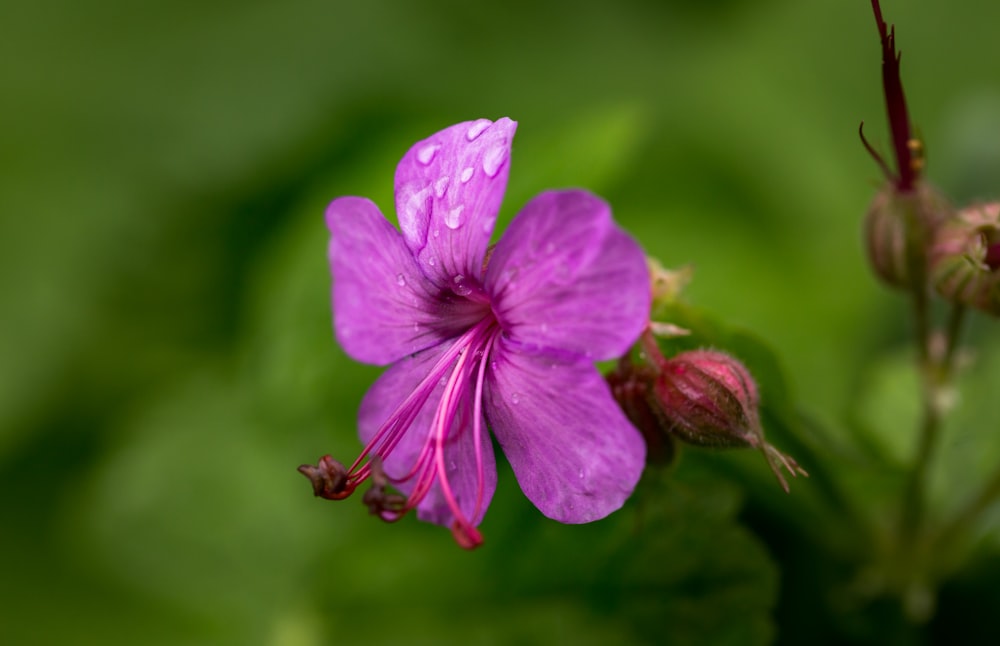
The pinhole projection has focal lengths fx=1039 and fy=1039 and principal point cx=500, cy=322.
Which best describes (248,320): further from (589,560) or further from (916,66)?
(916,66)

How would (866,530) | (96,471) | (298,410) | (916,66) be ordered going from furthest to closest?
(916,66) < (96,471) < (298,410) < (866,530)

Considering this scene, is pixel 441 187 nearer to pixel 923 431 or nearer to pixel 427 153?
pixel 427 153

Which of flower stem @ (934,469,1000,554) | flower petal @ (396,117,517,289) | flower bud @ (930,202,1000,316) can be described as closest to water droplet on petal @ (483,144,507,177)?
flower petal @ (396,117,517,289)

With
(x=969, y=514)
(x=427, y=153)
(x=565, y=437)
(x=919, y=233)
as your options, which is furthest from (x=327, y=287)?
(x=969, y=514)

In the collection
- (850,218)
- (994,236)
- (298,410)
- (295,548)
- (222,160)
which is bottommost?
(295,548)

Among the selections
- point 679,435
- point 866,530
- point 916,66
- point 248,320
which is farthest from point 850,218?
point 679,435

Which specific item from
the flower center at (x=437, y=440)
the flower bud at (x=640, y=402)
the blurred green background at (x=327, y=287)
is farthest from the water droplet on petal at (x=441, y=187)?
the blurred green background at (x=327, y=287)
